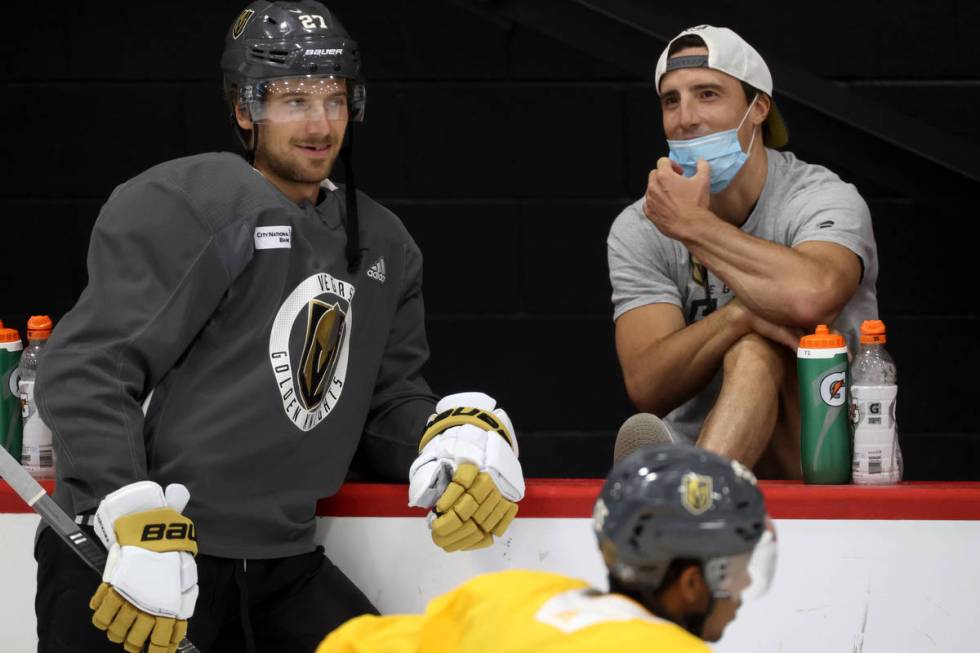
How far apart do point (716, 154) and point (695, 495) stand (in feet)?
4.26

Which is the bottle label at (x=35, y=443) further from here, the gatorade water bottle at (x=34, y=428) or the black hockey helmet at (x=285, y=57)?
the black hockey helmet at (x=285, y=57)

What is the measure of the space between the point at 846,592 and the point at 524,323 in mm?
1650

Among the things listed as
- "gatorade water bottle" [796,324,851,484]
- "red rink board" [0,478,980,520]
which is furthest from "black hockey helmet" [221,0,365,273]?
"gatorade water bottle" [796,324,851,484]

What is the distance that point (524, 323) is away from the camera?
3.81m

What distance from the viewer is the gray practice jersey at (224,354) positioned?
202cm

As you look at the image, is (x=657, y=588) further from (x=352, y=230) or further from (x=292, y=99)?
(x=292, y=99)

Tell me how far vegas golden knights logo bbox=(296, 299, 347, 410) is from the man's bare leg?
1.98ft

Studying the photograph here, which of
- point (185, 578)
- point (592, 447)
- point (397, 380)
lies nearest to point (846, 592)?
point (397, 380)

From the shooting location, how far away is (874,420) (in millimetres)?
2303

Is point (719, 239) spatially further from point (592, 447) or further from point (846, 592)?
point (592, 447)

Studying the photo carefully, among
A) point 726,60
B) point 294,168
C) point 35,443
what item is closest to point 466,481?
point 294,168

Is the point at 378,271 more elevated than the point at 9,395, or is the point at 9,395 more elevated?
the point at 378,271

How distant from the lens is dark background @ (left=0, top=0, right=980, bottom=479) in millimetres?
3645

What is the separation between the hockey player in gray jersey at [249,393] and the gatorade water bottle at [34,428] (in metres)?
0.32
